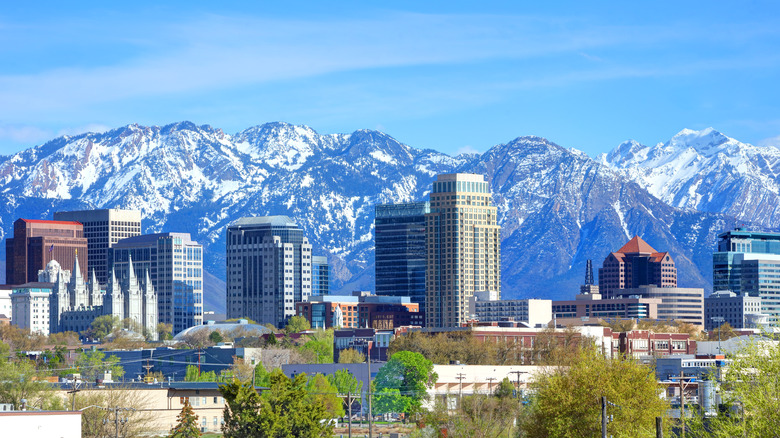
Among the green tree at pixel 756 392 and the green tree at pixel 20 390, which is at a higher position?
the green tree at pixel 756 392

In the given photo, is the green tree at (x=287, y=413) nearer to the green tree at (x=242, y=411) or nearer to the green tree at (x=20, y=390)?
the green tree at (x=242, y=411)

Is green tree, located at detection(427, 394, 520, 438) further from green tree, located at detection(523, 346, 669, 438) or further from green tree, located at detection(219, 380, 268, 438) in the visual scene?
green tree, located at detection(219, 380, 268, 438)

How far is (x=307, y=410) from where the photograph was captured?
118 m

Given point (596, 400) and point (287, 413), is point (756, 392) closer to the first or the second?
point (596, 400)

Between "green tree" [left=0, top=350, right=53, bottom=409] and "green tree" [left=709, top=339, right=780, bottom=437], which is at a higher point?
"green tree" [left=709, top=339, right=780, bottom=437]

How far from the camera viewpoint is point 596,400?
115 m

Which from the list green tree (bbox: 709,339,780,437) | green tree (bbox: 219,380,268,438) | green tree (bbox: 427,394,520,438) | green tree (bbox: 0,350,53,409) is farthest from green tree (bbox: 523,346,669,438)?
green tree (bbox: 0,350,53,409)

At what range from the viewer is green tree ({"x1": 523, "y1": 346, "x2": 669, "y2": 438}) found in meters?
115

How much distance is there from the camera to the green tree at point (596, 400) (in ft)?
377

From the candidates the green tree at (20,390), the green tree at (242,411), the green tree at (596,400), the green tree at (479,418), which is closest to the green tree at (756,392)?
the green tree at (596,400)

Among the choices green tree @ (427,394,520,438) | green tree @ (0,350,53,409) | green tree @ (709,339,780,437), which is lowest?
green tree @ (427,394,520,438)

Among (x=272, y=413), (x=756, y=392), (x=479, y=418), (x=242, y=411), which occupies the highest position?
(x=756, y=392)

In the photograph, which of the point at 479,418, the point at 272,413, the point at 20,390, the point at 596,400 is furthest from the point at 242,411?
the point at 20,390

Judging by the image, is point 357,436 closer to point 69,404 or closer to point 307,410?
point 69,404
